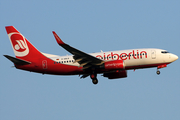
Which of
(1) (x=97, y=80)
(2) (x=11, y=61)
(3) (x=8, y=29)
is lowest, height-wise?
(1) (x=97, y=80)

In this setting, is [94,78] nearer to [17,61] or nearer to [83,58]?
[83,58]

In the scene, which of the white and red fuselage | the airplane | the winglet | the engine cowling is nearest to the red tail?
the airplane

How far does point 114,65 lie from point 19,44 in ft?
52.3

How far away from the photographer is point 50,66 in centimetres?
4828

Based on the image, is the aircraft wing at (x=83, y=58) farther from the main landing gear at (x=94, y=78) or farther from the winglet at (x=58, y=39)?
the main landing gear at (x=94, y=78)

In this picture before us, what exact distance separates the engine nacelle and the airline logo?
43.2 ft

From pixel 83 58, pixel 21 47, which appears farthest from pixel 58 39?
pixel 21 47

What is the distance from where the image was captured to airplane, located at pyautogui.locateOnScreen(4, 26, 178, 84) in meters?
46.1

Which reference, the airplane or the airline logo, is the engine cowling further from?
the airline logo

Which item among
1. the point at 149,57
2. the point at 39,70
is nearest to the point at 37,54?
the point at 39,70

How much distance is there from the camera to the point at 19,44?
166ft

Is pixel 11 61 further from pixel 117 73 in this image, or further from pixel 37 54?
pixel 117 73

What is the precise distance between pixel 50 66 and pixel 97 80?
24.5 ft

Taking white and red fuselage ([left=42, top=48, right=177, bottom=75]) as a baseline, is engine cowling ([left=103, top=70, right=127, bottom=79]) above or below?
below
